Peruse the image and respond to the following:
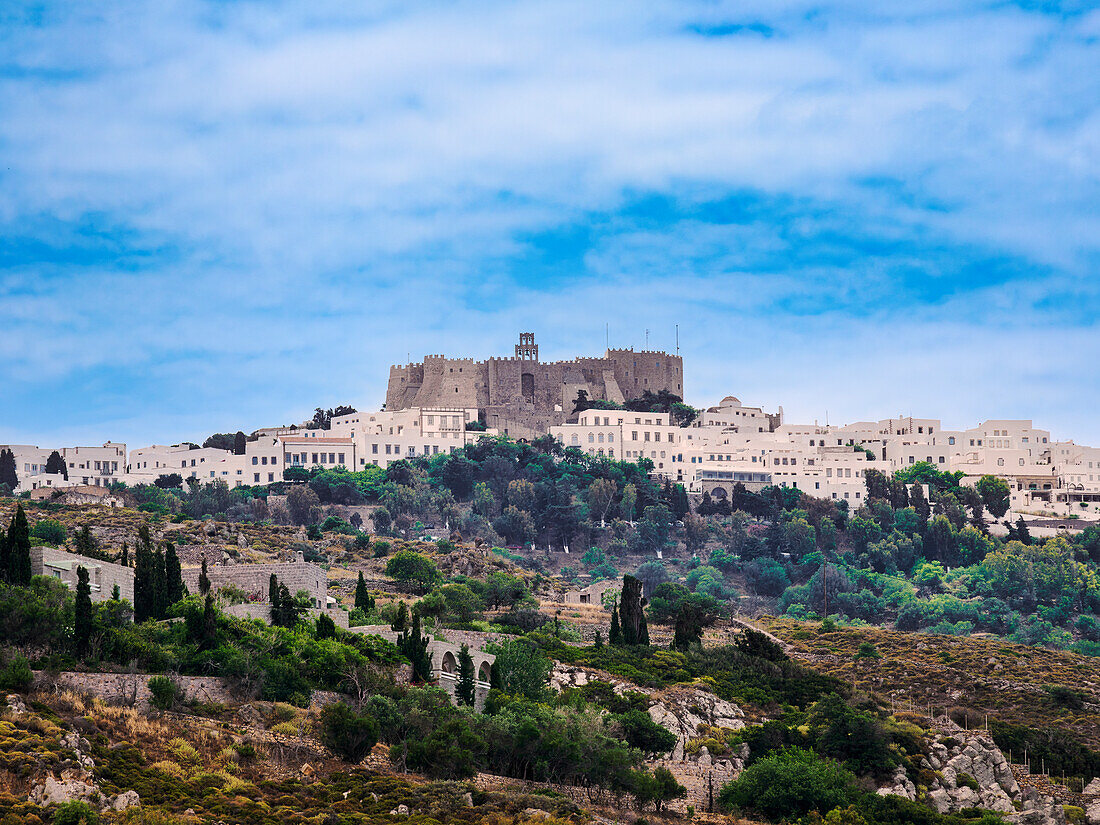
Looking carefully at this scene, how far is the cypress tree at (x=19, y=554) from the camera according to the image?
3669cm

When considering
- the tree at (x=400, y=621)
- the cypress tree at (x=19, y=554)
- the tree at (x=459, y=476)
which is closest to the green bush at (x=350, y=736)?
the cypress tree at (x=19, y=554)

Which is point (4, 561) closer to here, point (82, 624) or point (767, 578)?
point (82, 624)

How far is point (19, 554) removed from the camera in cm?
3700

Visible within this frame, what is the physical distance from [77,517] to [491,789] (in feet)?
129

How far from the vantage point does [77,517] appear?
212 ft

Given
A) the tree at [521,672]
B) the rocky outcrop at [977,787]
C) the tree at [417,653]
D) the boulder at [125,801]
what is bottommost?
the rocky outcrop at [977,787]

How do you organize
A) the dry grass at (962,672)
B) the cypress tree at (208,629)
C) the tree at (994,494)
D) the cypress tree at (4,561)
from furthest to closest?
the tree at (994,494) → the dry grass at (962,672) → the cypress tree at (4,561) → the cypress tree at (208,629)

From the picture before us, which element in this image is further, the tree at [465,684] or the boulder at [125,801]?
the tree at [465,684]

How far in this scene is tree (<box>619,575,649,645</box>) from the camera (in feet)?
169

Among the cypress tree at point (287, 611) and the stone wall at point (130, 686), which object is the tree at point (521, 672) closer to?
the cypress tree at point (287, 611)

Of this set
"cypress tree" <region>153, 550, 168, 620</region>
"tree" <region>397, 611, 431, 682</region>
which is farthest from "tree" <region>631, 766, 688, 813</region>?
"cypress tree" <region>153, 550, 168, 620</region>

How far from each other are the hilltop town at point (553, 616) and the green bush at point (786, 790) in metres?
0.09

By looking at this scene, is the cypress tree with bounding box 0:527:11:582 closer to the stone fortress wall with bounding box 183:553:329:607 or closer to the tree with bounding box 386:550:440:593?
the stone fortress wall with bounding box 183:553:329:607

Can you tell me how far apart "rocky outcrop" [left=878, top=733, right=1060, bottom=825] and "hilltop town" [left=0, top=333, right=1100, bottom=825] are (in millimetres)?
114
